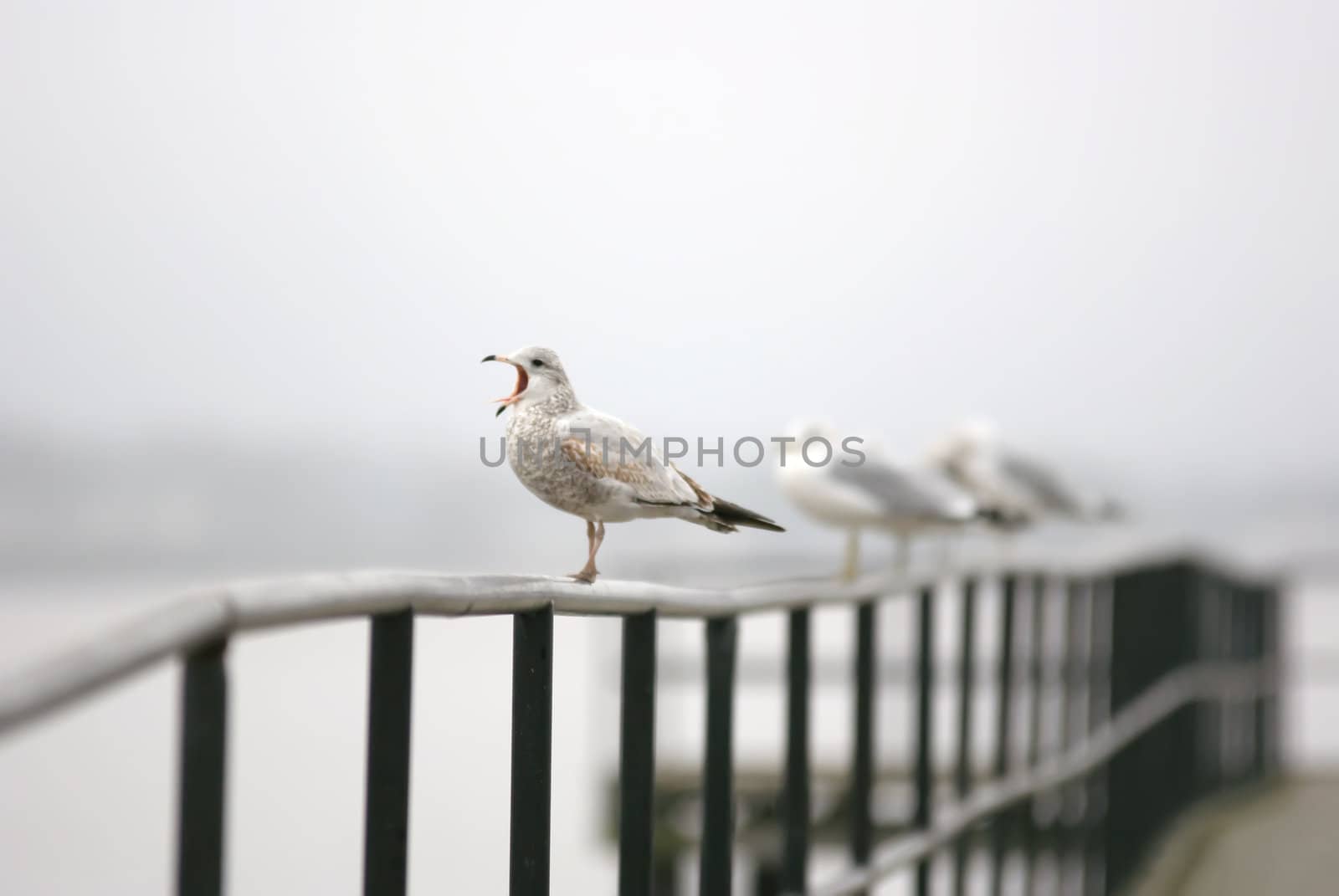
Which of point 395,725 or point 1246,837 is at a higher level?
point 395,725

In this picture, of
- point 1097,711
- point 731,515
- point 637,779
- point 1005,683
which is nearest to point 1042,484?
point 1097,711

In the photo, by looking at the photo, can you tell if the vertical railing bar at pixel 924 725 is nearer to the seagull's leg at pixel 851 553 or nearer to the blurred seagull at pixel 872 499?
the blurred seagull at pixel 872 499

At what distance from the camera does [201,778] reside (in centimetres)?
148

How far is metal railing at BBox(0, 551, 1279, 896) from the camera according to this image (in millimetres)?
1494

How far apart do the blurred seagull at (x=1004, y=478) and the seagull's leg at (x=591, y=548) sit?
3974mm

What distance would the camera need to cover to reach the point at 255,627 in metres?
1.61

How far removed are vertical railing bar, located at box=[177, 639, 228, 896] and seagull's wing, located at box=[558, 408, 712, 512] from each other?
1.51ft

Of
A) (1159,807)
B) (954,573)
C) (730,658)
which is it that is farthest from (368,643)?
(1159,807)

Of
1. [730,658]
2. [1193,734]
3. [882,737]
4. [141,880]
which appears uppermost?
[730,658]

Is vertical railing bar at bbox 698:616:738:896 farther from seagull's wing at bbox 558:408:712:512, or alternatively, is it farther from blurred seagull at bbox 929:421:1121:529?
blurred seagull at bbox 929:421:1121:529

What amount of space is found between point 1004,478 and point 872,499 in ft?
5.70

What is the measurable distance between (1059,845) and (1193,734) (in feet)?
9.63

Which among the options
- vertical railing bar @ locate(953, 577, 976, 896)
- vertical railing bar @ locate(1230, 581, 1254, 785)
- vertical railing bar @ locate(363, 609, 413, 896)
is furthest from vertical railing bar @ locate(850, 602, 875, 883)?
vertical railing bar @ locate(1230, 581, 1254, 785)

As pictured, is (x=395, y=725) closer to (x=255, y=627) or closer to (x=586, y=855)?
(x=255, y=627)
